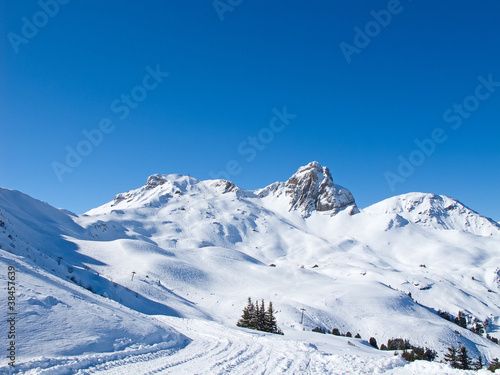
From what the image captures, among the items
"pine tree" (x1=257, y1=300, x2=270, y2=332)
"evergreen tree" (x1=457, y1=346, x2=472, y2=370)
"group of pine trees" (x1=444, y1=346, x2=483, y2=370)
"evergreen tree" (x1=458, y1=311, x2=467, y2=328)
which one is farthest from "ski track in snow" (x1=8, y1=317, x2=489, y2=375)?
"evergreen tree" (x1=458, y1=311, x2=467, y2=328)

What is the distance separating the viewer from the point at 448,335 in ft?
143

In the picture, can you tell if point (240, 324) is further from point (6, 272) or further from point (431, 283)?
point (431, 283)

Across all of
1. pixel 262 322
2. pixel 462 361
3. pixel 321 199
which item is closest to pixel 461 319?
pixel 462 361

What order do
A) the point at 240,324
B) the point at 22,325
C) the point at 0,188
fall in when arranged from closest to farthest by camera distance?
1. the point at 22,325
2. the point at 240,324
3. the point at 0,188

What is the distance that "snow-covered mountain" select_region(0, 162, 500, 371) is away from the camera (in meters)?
12.7

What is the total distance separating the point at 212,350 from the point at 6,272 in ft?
25.8

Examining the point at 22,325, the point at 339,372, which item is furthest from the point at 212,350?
the point at 22,325

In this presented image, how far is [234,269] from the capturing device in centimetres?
7331

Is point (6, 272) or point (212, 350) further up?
point (6, 272)

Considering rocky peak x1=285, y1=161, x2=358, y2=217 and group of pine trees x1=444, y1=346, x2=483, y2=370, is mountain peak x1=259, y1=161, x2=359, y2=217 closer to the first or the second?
rocky peak x1=285, y1=161, x2=358, y2=217

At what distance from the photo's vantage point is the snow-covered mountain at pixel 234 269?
12703mm

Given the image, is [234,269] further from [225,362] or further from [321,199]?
[321,199]

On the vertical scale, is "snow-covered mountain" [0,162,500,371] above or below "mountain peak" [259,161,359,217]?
below

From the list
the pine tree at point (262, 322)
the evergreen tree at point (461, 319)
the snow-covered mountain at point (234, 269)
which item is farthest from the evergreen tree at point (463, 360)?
the evergreen tree at point (461, 319)
